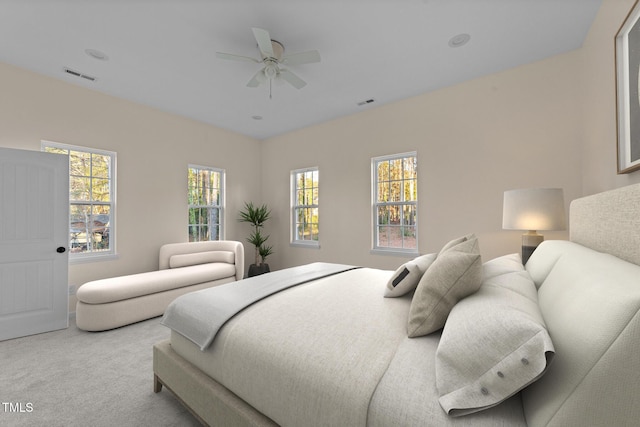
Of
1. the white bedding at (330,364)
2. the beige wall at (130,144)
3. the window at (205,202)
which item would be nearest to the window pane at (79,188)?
the beige wall at (130,144)

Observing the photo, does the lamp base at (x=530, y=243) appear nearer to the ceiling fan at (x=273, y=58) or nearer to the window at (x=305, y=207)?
the ceiling fan at (x=273, y=58)

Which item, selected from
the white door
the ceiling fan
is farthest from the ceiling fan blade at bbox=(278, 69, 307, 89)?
the white door

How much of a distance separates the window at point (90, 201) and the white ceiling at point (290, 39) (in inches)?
36.1

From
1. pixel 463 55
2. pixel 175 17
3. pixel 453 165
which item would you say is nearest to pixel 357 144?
pixel 453 165

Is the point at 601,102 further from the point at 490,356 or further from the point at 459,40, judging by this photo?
the point at 490,356

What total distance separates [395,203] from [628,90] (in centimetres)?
264

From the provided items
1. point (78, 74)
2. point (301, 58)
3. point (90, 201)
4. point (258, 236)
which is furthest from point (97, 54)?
point (258, 236)

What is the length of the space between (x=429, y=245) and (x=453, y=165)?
112 centimetres

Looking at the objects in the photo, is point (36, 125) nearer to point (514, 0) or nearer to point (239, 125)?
point (239, 125)

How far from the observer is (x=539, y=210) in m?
2.49

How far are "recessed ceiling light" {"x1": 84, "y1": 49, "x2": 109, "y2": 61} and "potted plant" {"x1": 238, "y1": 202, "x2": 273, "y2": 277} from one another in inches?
121

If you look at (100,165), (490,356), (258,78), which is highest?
(258,78)

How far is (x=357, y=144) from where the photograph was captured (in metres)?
4.47

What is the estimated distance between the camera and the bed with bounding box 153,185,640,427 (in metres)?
0.66
